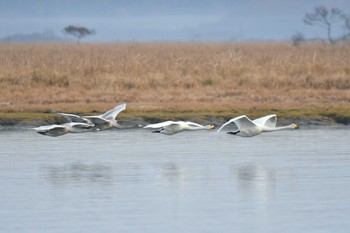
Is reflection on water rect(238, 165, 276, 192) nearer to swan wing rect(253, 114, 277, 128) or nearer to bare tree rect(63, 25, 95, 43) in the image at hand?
swan wing rect(253, 114, 277, 128)

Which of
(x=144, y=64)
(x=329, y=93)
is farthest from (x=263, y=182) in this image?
(x=144, y=64)

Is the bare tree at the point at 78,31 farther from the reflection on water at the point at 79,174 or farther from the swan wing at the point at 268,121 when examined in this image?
the reflection on water at the point at 79,174

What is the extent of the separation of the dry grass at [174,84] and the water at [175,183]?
3.97m

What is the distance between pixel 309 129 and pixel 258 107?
7.06ft

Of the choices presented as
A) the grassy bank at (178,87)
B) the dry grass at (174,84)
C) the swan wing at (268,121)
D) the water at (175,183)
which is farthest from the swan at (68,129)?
the dry grass at (174,84)

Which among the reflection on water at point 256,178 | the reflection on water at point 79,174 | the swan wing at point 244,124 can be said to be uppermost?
the swan wing at point 244,124

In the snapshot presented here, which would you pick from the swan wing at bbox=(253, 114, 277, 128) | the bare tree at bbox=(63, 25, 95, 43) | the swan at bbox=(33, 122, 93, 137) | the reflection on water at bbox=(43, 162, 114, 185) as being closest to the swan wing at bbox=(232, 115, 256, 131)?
the swan wing at bbox=(253, 114, 277, 128)

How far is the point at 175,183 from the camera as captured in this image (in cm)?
1595

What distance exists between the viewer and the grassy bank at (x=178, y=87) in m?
25.6

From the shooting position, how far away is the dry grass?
26797 millimetres

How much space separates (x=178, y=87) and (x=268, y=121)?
9.49m

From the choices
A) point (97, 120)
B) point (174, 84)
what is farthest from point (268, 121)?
Answer: point (174, 84)

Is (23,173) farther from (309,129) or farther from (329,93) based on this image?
(329,93)

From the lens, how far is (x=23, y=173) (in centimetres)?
1695
